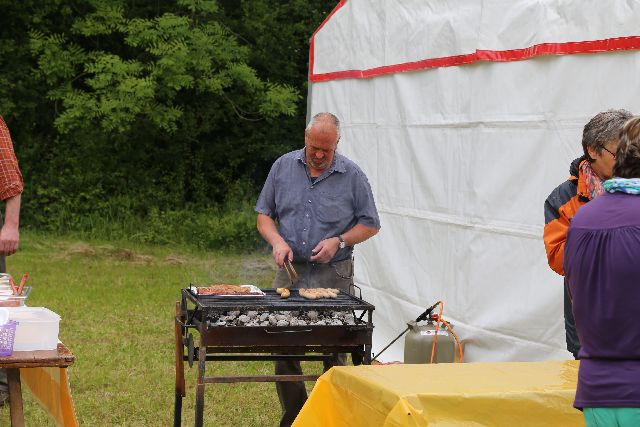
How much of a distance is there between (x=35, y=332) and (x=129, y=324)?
18.8 feet

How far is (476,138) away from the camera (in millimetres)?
7414

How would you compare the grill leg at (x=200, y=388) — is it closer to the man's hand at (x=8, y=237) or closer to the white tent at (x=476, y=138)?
the man's hand at (x=8, y=237)

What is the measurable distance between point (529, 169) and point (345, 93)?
3068 millimetres

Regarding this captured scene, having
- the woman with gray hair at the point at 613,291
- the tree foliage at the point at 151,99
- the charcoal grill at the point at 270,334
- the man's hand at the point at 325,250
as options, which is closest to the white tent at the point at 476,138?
the man's hand at the point at 325,250

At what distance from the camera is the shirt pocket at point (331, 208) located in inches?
248

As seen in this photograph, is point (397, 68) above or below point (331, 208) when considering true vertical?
above

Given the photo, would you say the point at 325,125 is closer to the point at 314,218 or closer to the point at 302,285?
the point at 314,218

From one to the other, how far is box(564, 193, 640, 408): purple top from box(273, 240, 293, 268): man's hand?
2.96m

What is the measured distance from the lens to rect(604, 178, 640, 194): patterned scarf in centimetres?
315

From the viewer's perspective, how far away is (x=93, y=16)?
1750 cm

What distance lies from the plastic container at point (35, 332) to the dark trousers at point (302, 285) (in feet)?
6.83

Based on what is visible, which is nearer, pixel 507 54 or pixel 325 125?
pixel 325 125

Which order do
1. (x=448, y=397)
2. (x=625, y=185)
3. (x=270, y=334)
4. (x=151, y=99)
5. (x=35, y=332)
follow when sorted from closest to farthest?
(x=625, y=185)
(x=448, y=397)
(x=35, y=332)
(x=270, y=334)
(x=151, y=99)

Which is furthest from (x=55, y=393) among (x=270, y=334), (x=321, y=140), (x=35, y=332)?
(x=321, y=140)
